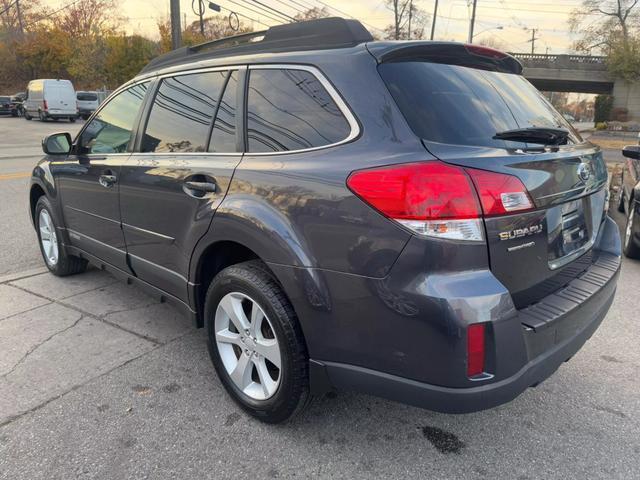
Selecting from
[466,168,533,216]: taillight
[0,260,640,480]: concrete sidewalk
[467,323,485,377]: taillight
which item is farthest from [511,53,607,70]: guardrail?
[467,323,485,377]: taillight

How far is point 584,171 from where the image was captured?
2400mm

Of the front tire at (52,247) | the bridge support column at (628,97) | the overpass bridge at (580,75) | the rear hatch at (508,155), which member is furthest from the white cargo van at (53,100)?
the bridge support column at (628,97)

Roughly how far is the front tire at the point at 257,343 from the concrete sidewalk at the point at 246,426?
150 mm

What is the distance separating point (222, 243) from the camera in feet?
8.61

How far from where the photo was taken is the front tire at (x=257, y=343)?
7.48 ft

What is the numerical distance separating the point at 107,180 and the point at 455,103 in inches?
95.2

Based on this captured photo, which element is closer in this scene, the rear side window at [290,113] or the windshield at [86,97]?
the rear side window at [290,113]

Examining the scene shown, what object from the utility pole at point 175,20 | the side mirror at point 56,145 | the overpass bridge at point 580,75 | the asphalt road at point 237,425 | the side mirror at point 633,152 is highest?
the overpass bridge at point 580,75

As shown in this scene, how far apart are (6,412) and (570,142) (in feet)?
10.6

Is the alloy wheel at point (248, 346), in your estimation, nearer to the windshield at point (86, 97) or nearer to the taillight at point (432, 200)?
the taillight at point (432, 200)

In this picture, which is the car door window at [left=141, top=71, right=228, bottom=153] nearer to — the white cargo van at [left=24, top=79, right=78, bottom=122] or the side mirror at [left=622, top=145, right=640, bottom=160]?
the side mirror at [left=622, top=145, right=640, bottom=160]

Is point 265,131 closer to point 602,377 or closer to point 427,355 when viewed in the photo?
point 427,355

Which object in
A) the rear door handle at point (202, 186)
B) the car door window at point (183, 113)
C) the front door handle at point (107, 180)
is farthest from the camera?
the front door handle at point (107, 180)

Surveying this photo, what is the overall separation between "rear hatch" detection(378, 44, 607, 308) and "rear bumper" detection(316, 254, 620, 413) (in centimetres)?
14
